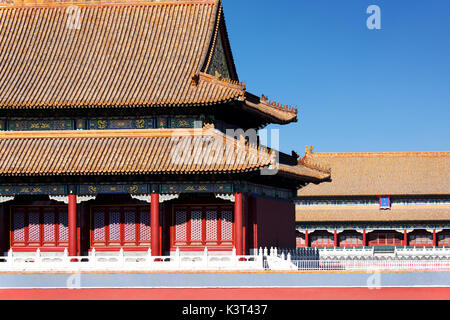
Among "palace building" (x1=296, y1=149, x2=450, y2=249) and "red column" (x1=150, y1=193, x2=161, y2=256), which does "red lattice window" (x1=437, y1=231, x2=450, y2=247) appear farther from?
"red column" (x1=150, y1=193, x2=161, y2=256)

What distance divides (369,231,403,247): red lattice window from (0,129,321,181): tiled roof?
144ft

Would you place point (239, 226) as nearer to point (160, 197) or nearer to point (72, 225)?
point (160, 197)

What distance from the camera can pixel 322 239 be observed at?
87.1 metres

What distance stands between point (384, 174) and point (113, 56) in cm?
4911

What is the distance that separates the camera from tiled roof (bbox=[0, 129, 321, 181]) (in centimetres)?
4078

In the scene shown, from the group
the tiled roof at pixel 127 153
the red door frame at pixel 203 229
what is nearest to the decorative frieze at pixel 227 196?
the red door frame at pixel 203 229

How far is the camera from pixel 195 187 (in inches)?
1657

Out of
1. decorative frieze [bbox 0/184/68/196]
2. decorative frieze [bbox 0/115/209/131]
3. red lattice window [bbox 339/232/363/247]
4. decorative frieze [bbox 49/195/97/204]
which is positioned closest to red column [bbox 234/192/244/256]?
decorative frieze [bbox 0/115/209/131]

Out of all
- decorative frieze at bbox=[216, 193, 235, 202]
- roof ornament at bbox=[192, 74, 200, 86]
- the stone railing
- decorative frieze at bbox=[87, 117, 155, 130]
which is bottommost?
the stone railing

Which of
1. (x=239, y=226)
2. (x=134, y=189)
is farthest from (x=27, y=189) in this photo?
(x=239, y=226)

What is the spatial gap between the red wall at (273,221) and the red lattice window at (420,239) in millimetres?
36818

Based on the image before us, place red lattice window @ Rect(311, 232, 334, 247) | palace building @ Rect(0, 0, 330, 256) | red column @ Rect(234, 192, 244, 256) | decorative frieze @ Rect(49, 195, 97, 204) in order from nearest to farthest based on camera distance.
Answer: red column @ Rect(234, 192, 244, 256), palace building @ Rect(0, 0, 330, 256), decorative frieze @ Rect(49, 195, 97, 204), red lattice window @ Rect(311, 232, 334, 247)

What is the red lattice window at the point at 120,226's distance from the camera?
1729 inches

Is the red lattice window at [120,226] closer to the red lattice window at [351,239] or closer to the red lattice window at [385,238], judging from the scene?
the red lattice window at [351,239]
